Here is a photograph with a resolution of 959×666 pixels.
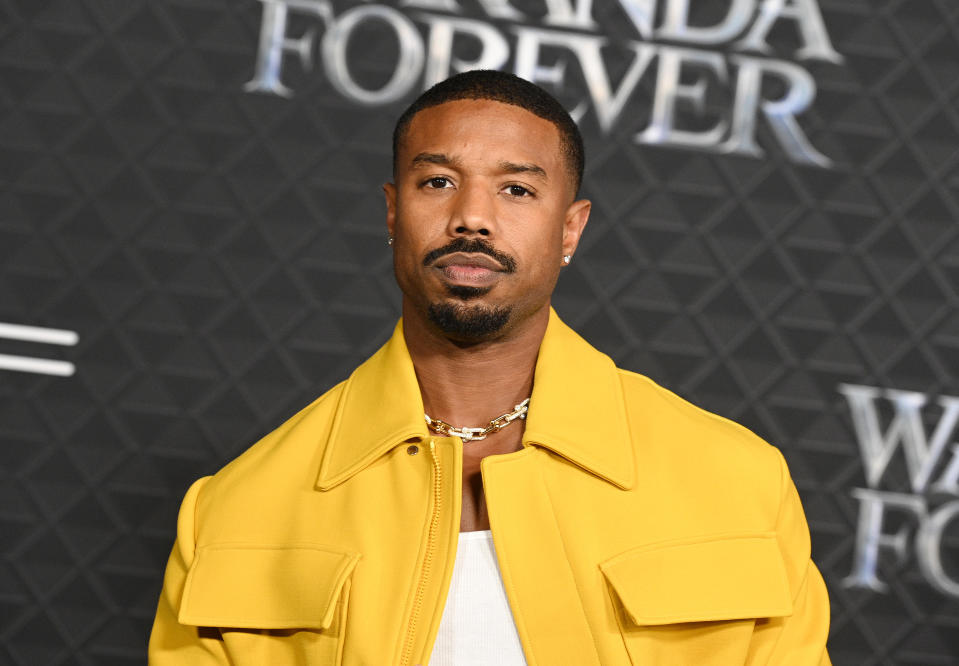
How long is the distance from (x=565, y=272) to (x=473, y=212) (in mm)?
1226

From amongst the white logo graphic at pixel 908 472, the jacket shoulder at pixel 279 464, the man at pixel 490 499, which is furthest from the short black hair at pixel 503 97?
→ the white logo graphic at pixel 908 472

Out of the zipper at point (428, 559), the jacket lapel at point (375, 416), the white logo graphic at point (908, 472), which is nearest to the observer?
the zipper at point (428, 559)

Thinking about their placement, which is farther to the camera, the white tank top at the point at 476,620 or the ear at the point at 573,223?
the ear at the point at 573,223

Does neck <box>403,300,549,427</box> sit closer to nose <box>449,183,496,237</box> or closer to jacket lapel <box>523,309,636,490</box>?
jacket lapel <box>523,309,636,490</box>

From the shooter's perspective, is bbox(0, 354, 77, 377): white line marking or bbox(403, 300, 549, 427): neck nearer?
bbox(403, 300, 549, 427): neck

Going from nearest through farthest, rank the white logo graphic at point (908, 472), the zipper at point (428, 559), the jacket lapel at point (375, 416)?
1. the zipper at point (428, 559)
2. the jacket lapel at point (375, 416)
3. the white logo graphic at point (908, 472)

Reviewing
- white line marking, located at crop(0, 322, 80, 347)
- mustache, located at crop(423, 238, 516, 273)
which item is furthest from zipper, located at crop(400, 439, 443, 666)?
white line marking, located at crop(0, 322, 80, 347)

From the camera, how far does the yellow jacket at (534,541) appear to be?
4.06ft

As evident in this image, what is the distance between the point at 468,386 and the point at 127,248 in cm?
138

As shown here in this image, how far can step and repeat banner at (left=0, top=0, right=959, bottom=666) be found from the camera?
2.47 m

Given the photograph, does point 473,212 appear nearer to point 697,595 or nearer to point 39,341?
point 697,595

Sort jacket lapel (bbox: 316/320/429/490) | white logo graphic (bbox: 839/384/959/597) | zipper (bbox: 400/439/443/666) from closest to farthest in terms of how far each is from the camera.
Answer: zipper (bbox: 400/439/443/666) < jacket lapel (bbox: 316/320/429/490) < white logo graphic (bbox: 839/384/959/597)

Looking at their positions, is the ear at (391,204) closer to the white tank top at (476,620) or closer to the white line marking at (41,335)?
the white tank top at (476,620)

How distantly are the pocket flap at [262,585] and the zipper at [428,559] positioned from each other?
0.08m
